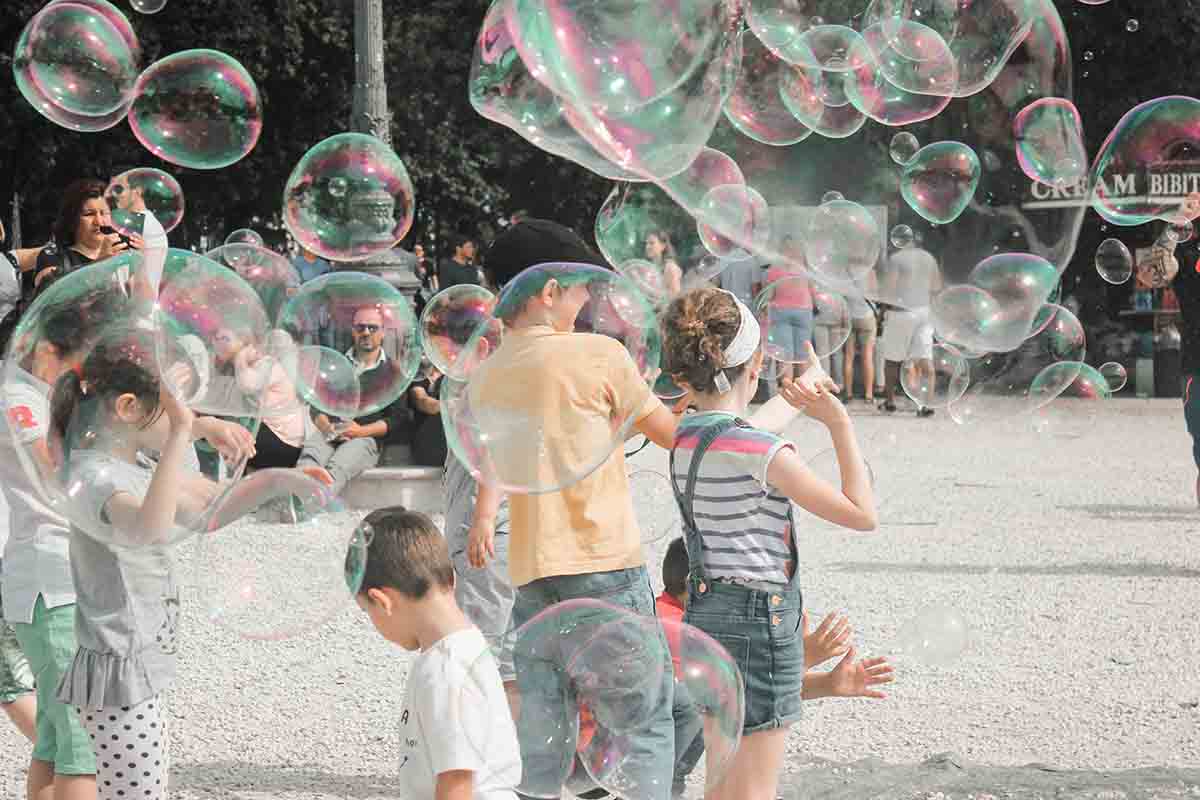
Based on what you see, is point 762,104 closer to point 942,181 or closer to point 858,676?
point 942,181

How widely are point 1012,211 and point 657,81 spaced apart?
1426mm

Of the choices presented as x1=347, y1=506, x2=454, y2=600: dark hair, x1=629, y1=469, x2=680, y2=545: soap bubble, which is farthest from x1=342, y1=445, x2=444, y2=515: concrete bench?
x1=347, y1=506, x2=454, y2=600: dark hair

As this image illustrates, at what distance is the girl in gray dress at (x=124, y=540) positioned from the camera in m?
3.27

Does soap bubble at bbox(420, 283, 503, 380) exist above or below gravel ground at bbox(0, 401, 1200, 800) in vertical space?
above

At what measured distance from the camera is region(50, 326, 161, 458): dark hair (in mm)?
3277

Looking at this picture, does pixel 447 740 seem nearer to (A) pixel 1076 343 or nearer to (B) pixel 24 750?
(B) pixel 24 750

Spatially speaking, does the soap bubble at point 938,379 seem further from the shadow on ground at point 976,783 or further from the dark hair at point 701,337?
the dark hair at point 701,337

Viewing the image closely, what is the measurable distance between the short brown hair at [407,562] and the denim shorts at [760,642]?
72 centimetres

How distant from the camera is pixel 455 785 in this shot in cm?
265

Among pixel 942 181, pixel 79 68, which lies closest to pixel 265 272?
pixel 79 68

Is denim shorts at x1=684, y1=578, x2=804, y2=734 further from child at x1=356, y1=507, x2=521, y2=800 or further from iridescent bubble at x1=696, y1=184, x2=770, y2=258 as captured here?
iridescent bubble at x1=696, y1=184, x2=770, y2=258

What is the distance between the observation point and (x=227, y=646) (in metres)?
6.16

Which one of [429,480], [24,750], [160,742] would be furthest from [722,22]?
[429,480]

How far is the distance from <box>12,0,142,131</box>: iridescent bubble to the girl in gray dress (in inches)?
118
